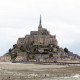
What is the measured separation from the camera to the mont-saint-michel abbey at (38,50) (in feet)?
428

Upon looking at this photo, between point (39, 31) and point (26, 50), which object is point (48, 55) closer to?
point (26, 50)

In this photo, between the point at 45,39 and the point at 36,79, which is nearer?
the point at 36,79

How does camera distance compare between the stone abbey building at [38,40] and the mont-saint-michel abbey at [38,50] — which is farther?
the stone abbey building at [38,40]

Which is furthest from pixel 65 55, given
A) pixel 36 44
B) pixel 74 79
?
pixel 74 79

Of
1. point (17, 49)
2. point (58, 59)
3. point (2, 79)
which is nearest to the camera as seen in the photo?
point (2, 79)

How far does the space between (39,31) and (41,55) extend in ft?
76.5

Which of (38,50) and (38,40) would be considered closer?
(38,50)

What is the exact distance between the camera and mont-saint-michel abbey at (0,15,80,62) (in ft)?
428

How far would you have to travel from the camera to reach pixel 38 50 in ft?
438

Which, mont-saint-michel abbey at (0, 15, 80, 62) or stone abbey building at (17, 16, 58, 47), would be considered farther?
stone abbey building at (17, 16, 58, 47)

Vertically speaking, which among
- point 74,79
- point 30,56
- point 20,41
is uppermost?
point 20,41

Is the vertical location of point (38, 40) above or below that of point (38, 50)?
above

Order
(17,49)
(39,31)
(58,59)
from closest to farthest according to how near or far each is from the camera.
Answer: (58,59), (17,49), (39,31)

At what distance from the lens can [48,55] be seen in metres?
131
